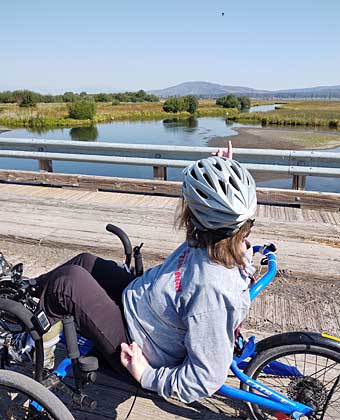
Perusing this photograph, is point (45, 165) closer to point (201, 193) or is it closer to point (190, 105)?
point (201, 193)

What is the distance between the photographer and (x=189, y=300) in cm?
141

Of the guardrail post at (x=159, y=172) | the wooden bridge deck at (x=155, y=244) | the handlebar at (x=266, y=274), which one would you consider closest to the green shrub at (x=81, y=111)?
the guardrail post at (x=159, y=172)

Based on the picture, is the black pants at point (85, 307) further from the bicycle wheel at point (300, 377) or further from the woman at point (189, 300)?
the bicycle wheel at point (300, 377)

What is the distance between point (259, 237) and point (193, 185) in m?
2.29

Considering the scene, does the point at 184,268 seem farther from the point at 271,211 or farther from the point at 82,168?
the point at 82,168

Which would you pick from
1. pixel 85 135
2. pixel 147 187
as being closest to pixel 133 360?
pixel 147 187

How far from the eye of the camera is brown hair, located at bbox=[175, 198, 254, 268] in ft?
4.68

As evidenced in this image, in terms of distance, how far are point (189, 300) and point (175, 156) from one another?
4090mm

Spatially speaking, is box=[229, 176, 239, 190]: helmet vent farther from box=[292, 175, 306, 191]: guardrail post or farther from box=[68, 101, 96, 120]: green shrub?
box=[68, 101, 96, 120]: green shrub

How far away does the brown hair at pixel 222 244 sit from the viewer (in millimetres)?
1427

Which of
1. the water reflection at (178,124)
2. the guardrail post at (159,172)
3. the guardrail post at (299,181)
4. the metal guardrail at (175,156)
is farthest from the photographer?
the water reflection at (178,124)

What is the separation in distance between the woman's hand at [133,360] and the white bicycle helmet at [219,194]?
55 centimetres

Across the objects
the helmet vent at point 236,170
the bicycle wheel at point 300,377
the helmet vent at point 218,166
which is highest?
the helmet vent at point 218,166

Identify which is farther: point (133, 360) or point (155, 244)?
point (155, 244)
